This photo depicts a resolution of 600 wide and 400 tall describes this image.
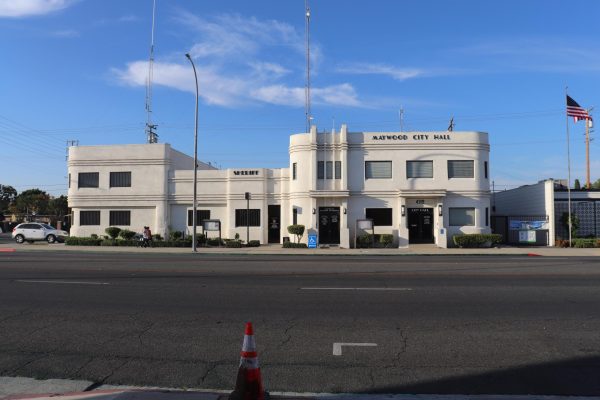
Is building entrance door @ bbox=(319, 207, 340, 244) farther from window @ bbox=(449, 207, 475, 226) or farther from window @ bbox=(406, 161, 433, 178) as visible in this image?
window @ bbox=(449, 207, 475, 226)

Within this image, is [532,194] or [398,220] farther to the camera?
[532,194]

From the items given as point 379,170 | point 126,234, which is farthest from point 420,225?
point 126,234

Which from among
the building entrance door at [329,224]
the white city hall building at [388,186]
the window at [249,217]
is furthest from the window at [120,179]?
the building entrance door at [329,224]

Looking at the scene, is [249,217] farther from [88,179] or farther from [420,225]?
[88,179]

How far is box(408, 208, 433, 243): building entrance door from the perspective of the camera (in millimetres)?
34219

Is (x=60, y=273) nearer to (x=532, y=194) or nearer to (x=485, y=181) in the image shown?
(x=485, y=181)

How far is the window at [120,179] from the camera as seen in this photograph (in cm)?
3881

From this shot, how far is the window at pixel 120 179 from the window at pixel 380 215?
60.9 feet

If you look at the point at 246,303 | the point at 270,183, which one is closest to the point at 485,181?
the point at 270,183

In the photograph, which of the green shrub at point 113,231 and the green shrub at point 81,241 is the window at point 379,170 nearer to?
the green shrub at point 113,231

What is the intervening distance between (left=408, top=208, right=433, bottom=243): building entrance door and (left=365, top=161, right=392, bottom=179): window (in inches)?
118

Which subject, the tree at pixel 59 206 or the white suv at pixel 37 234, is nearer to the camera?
the white suv at pixel 37 234

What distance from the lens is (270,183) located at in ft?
122

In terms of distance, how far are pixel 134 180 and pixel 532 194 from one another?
96.6ft
